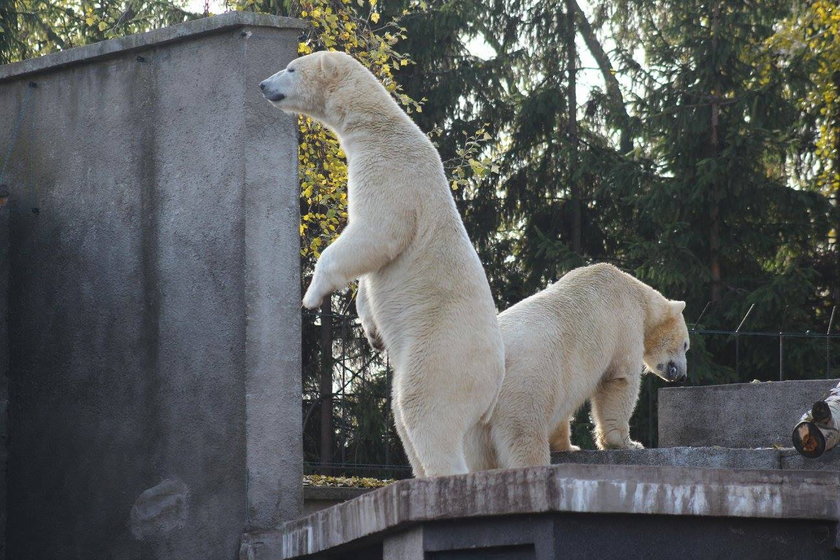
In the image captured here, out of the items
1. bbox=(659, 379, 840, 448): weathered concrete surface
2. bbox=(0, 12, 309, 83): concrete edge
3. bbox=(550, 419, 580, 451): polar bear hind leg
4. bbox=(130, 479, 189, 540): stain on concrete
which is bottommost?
bbox=(130, 479, 189, 540): stain on concrete

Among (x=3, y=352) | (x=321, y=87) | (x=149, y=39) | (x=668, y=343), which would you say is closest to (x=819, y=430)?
(x=668, y=343)

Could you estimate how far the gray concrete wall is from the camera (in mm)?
5691

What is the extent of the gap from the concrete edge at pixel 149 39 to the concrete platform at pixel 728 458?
2459 mm

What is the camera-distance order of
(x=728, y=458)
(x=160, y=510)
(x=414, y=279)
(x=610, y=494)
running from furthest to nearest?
1. (x=728, y=458)
2. (x=160, y=510)
3. (x=414, y=279)
4. (x=610, y=494)

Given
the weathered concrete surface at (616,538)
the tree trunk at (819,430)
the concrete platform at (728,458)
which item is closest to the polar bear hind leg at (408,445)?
the weathered concrete surface at (616,538)

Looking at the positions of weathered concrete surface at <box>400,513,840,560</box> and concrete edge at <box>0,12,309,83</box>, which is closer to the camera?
weathered concrete surface at <box>400,513,840,560</box>

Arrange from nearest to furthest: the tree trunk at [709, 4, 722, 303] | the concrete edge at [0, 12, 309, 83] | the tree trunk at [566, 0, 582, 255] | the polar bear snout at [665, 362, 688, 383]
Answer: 1. the concrete edge at [0, 12, 309, 83]
2. the polar bear snout at [665, 362, 688, 383]
3. the tree trunk at [709, 4, 722, 303]
4. the tree trunk at [566, 0, 582, 255]

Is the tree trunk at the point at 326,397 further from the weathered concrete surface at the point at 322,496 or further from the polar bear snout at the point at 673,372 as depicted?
the weathered concrete surface at the point at 322,496

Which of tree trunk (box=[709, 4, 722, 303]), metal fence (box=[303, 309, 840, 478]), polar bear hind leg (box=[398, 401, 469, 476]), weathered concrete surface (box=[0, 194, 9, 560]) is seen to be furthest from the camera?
tree trunk (box=[709, 4, 722, 303])

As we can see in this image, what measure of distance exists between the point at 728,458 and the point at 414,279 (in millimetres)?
2083

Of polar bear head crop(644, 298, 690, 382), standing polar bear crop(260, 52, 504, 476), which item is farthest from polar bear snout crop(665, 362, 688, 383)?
standing polar bear crop(260, 52, 504, 476)

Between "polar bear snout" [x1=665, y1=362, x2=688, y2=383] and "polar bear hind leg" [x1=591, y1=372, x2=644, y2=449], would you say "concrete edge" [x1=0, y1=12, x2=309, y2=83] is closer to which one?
"polar bear hind leg" [x1=591, y1=372, x2=644, y2=449]

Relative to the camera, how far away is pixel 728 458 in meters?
6.36

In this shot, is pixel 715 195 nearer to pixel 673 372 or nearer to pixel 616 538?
pixel 673 372
